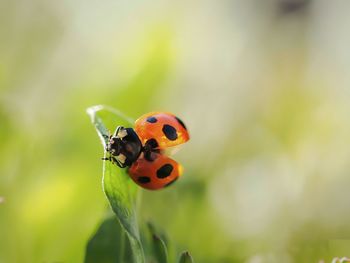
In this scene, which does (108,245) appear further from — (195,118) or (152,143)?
(195,118)

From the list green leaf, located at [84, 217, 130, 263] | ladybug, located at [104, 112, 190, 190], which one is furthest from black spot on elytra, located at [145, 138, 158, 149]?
green leaf, located at [84, 217, 130, 263]

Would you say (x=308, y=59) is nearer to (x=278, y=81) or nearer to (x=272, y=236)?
(x=278, y=81)

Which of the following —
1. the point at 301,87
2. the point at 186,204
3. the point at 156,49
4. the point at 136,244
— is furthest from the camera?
the point at 301,87

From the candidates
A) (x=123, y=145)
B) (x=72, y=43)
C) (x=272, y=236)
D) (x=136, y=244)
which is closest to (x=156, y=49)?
(x=72, y=43)

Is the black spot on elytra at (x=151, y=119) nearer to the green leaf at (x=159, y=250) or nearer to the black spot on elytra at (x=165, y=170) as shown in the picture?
Answer: the black spot on elytra at (x=165, y=170)

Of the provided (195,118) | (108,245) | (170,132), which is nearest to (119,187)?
(108,245)

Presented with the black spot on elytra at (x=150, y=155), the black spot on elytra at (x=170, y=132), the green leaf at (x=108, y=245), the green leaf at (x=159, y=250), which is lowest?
the green leaf at (x=159, y=250)

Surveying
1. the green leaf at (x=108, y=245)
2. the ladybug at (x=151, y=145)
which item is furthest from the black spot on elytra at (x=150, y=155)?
the green leaf at (x=108, y=245)
